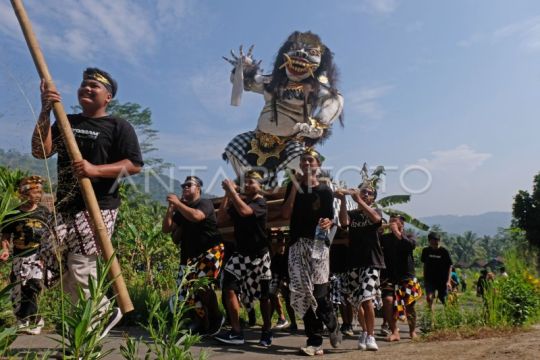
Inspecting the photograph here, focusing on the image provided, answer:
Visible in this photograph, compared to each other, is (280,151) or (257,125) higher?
(257,125)

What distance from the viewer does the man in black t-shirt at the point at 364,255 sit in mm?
4766

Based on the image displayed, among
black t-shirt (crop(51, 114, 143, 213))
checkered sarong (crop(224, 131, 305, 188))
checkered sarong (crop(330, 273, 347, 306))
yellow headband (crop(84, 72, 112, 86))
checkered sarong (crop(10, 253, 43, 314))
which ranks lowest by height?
checkered sarong (crop(330, 273, 347, 306))

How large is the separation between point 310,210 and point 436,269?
4021 mm

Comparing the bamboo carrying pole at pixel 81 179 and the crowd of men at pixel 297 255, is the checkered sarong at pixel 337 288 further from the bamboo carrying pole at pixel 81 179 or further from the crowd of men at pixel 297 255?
the bamboo carrying pole at pixel 81 179

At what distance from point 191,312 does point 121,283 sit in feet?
10.4

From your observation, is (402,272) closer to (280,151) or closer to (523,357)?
(523,357)

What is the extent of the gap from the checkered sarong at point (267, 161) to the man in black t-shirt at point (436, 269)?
2749 mm

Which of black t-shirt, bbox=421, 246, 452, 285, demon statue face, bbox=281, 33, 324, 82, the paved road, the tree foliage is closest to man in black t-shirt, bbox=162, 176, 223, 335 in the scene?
the paved road

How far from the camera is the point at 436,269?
7.62 meters

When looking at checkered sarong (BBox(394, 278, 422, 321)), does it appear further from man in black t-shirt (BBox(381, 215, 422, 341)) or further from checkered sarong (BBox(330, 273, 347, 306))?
checkered sarong (BBox(330, 273, 347, 306))

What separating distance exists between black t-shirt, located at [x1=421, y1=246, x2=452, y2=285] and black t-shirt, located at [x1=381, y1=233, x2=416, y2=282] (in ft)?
6.61

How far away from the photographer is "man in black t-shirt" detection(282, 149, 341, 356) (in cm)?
439

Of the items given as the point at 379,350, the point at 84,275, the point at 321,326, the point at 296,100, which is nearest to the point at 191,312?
the point at 321,326

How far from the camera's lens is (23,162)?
245cm
